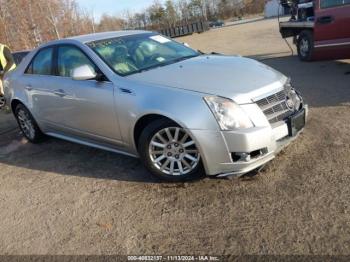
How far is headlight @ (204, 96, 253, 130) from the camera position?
3.73m

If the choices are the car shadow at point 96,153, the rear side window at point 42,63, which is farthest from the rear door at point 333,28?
the rear side window at point 42,63

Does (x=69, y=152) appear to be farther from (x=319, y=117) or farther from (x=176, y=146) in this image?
(x=319, y=117)

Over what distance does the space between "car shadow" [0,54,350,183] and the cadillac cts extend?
289mm

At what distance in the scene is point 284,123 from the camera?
4.02m

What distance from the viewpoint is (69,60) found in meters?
5.17

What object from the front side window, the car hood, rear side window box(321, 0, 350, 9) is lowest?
the car hood

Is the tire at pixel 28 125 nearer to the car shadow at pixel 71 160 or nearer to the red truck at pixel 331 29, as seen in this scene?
the car shadow at pixel 71 160

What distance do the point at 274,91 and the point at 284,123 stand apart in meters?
0.34

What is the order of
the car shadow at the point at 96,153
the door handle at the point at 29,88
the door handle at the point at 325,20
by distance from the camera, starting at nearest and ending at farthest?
the car shadow at the point at 96,153 → the door handle at the point at 29,88 → the door handle at the point at 325,20

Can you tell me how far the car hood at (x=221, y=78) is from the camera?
153 inches

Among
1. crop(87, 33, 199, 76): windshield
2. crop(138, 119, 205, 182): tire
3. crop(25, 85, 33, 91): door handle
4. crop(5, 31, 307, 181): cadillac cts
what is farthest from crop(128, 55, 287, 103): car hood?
crop(25, 85, 33, 91): door handle

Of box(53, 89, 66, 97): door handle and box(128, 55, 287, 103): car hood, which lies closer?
box(128, 55, 287, 103): car hood

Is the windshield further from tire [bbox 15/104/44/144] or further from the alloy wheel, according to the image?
tire [bbox 15/104/44/144]

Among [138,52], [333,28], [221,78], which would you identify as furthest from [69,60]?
[333,28]
